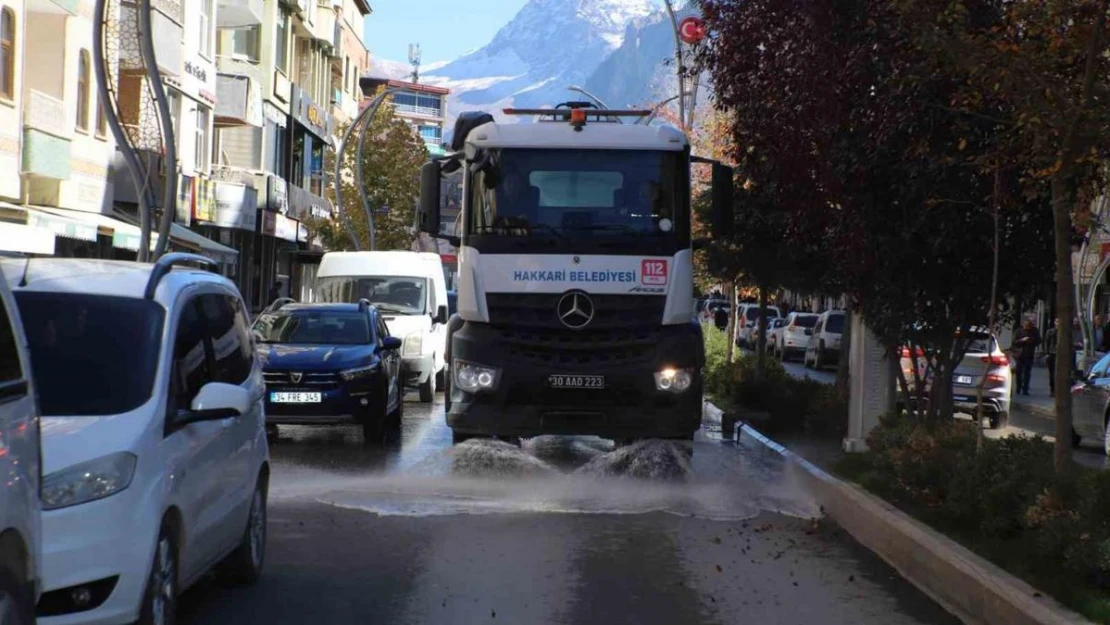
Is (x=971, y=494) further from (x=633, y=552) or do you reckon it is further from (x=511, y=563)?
(x=511, y=563)

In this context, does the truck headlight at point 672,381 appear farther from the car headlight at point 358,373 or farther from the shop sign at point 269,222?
the shop sign at point 269,222

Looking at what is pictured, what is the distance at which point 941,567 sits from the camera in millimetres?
9672

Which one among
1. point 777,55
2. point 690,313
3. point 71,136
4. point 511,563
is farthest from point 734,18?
point 71,136

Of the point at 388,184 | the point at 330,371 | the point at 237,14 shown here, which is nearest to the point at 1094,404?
the point at 330,371

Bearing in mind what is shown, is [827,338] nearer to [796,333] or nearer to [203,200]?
[796,333]

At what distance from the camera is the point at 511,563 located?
10430 millimetres

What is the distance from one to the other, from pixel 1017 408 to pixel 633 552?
2466 cm

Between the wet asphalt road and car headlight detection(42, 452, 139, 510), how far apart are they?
68.4 inches

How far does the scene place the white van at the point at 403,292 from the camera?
27969 millimetres

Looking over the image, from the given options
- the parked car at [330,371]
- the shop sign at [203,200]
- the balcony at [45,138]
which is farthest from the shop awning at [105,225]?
the shop sign at [203,200]

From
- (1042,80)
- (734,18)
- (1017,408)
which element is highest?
(734,18)

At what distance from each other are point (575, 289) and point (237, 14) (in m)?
35.9

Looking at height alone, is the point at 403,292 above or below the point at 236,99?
below

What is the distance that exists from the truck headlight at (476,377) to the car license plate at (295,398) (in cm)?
375
